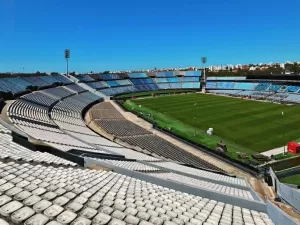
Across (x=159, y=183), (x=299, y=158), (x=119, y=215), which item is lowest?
(x=299, y=158)

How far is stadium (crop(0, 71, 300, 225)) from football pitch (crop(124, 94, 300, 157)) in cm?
17

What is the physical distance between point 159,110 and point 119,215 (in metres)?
62.3

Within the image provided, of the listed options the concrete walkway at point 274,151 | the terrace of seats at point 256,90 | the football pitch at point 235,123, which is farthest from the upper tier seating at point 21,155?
the terrace of seats at point 256,90

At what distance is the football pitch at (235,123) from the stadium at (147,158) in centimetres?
17

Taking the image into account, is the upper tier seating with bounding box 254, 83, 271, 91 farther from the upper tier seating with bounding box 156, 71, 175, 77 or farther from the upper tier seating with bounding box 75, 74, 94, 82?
the upper tier seating with bounding box 75, 74, 94, 82

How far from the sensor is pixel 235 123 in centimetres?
5075

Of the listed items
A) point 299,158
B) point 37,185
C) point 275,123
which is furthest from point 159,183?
point 275,123

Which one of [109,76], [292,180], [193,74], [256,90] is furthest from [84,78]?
[292,180]

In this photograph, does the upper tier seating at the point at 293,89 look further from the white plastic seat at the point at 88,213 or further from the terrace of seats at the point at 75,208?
the white plastic seat at the point at 88,213

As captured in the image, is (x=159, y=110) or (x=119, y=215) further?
(x=159, y=110)


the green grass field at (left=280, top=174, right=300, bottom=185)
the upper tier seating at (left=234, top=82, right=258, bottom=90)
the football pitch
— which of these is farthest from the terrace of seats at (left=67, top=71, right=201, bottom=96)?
the green grass field at (left=280, top=174, right=300, bottom=185)

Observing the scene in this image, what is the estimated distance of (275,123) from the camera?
49188 millimetres

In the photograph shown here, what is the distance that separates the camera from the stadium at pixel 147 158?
766cm

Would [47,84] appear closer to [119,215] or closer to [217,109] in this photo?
[217,109]
